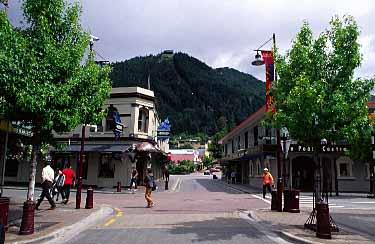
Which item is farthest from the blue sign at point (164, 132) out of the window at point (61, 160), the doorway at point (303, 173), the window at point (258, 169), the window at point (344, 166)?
the window at point (344, 166)

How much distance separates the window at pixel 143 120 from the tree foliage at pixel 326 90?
22.7m

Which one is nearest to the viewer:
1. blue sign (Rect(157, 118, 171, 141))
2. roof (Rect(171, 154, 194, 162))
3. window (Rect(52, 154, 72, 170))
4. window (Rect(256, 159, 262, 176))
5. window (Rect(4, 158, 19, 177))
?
window (Rect(52, 154, 72, 170))

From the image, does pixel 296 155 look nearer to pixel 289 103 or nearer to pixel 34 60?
pixel 289 103

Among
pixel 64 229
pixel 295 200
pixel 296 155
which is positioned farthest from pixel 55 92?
pixel 296 155

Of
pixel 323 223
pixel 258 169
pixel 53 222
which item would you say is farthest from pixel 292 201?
pixel 258 169

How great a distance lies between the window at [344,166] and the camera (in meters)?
31.5

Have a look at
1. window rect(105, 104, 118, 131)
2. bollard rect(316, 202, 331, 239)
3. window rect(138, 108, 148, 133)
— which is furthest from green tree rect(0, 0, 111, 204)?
window rect(138, 108, 148, 133)

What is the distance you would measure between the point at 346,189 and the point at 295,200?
18.5m

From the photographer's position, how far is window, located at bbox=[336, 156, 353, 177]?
3154 cm

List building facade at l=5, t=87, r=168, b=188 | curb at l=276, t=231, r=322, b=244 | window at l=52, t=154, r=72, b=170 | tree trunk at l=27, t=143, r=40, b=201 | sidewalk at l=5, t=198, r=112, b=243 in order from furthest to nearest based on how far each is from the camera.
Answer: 1. window at l=52, t=154, r=72, b=170
2. building facade at l=5, t=87, r=168, b=188
3. tree trunk at l=27, t=143, r=40, b=201
4. sidewalk at l=5, t=198, r=112, b=243
5. curb at l=276, t=231, r=322, b=244

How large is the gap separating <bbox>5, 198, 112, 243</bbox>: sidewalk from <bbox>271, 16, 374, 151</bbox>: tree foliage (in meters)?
7.18

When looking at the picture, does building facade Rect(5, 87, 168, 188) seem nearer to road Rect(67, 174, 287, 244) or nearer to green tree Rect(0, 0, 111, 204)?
road Rect(67, 174, 287, 244)

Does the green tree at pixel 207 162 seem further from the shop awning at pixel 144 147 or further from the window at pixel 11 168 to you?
the shop awning at pixel 144 147

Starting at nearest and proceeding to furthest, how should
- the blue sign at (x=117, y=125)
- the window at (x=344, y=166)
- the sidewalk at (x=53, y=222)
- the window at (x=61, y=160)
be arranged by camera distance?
the sidewalk at (x=53, y=222)
the blue sign at (x=117, y=125)
the window at (x=344, y=166)
the window at (x=61, y=160)
